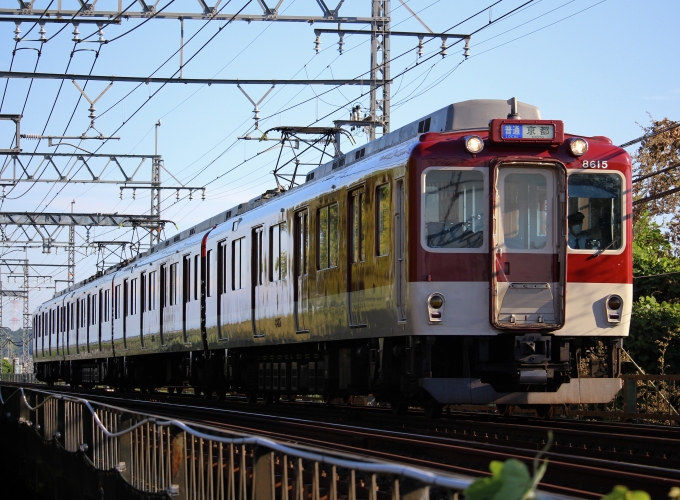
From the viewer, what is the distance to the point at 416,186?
11.7 meters

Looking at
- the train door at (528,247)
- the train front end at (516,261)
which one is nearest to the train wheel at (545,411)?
the train front end at (516,261)

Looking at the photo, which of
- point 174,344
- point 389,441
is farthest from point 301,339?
point 174,344

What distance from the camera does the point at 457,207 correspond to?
11.9m

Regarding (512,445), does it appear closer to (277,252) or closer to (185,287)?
(277,252)

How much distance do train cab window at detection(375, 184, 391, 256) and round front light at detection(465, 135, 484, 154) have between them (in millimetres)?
1031

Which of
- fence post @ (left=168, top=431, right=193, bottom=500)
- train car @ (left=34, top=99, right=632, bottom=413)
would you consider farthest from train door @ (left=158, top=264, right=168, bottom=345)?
fence post @ (left=168, top=431, right=193, bottom=500)

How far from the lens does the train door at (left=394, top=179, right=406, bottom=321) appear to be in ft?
38.9

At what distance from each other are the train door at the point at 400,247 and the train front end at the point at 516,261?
180mm

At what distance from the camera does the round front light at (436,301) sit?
38.3 feet

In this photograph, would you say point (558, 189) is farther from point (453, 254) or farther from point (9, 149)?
point (9, 149)

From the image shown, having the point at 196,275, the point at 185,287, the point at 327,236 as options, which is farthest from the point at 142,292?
the point at 327,236

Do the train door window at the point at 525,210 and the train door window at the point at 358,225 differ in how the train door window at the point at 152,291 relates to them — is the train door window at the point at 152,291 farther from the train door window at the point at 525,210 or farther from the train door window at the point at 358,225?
the train door window at the point at 525,210

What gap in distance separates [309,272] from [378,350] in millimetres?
2350

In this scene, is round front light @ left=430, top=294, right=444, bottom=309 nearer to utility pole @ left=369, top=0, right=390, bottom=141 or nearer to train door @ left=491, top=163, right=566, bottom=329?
train door @ left=491, top=163, right=566, bottom=329
